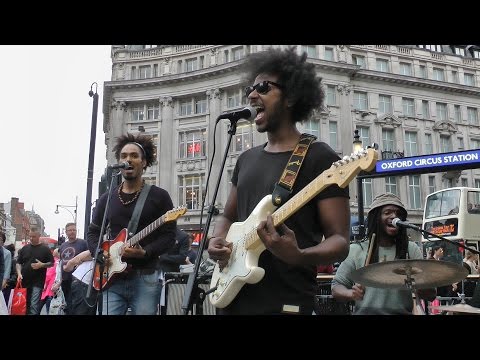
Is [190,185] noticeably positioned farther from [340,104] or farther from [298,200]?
[298,200]

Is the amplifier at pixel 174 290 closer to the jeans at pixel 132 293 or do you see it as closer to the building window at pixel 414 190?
the jeans at pixel 132 293

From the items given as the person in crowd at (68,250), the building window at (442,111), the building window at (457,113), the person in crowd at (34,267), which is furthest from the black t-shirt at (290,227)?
the building window at (457,113)

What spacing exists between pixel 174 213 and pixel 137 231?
44 cm

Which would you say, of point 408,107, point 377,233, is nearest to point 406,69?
point 408,107

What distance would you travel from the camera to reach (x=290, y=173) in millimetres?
2473

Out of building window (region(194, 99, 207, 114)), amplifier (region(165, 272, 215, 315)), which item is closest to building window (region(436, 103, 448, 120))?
building window (region(194, 99, 207, 114))

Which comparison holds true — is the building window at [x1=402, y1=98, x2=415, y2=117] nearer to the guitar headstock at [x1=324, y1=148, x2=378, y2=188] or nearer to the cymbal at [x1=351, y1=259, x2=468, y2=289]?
the cymbal at [x1=351, y1=259, x2=468, y2=289]

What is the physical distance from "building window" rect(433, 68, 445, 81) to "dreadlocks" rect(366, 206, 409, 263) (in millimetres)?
33817

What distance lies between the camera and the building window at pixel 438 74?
34213 mm
